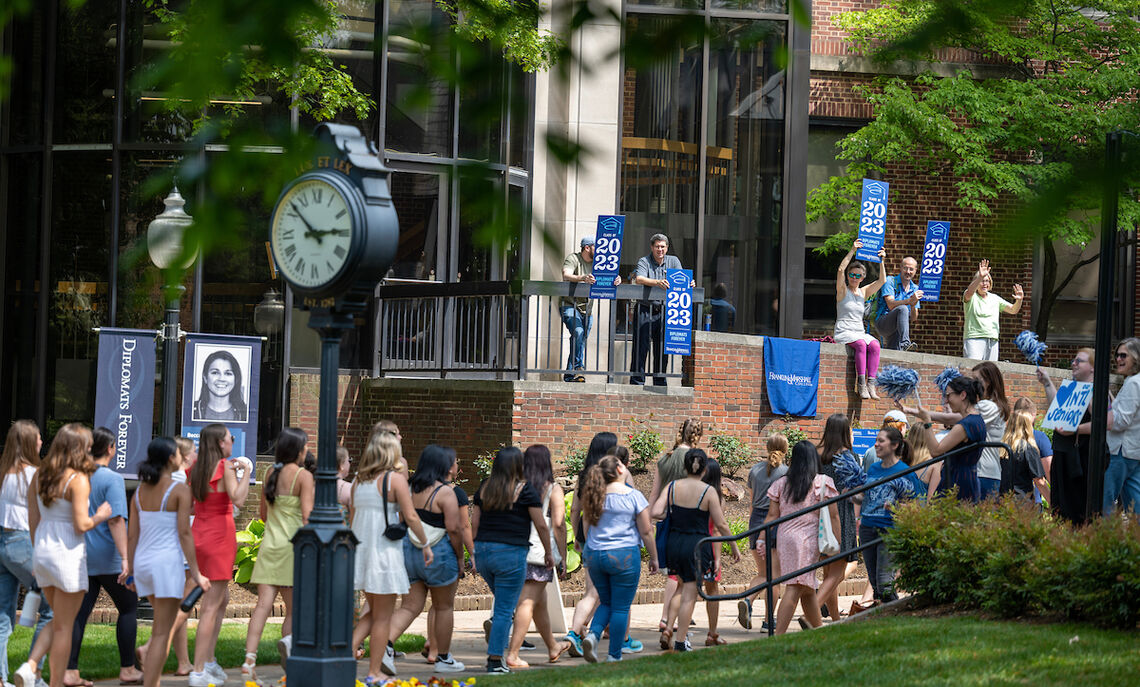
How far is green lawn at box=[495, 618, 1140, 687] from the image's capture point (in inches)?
310

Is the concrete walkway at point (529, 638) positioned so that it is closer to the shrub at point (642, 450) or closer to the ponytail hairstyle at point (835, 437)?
the ponytail hairstyle at point (835, 437)

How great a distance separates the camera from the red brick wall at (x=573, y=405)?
16.7m

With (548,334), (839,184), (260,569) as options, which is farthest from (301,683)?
(839,184)

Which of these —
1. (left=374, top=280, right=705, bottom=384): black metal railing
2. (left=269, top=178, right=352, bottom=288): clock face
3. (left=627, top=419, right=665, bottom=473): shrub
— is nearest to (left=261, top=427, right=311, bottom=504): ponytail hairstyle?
(left=269, top=178, right=352, bottom=288): clock face

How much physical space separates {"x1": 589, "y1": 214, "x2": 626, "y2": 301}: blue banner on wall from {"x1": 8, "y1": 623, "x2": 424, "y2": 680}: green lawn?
564 centimetres

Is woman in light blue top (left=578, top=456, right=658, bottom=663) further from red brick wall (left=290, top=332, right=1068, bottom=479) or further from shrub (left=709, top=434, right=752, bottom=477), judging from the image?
shrub (left=709, top=434, right=752, bottom=477)

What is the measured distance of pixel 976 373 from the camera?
12.1 metres

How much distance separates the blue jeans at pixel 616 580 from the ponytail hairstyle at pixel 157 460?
3.06 meters

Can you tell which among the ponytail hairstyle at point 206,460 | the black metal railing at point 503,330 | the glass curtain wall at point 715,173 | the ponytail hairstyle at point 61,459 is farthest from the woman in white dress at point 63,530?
the glass curtain wall at point 715,173

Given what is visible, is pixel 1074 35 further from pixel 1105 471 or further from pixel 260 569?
pixel 260 569

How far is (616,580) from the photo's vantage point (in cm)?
1046

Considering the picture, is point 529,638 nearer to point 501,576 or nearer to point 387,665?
point 501,576

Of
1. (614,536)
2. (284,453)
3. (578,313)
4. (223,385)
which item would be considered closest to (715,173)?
(578,313)

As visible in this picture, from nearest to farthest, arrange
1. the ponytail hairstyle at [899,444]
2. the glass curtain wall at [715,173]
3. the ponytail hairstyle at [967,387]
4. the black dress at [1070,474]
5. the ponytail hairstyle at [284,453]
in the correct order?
the ponytail hairstyle at [284,453], the ponytail hairstyle at [967,387], the black dress at [1070,474], the ponytail hairstyle at [899,444], the glass curtain wall at [715,173]
